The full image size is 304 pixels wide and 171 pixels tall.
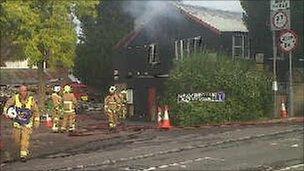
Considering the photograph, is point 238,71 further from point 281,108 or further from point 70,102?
point 70,102

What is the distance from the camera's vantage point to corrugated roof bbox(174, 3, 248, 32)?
30.4 m

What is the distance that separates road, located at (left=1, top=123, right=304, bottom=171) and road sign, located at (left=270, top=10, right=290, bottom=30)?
5449 mm

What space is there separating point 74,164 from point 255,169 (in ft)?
12.1

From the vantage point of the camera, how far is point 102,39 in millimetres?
44219

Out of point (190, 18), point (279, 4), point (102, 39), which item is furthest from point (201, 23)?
point (102, 39)

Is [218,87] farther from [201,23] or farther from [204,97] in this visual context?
[201,23]

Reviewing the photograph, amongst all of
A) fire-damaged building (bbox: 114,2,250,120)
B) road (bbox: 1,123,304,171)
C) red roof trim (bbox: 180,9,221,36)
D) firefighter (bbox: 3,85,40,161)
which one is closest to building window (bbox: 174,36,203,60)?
fire-damaged building (bbox: 114,2,250,120)

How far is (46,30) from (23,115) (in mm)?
19650

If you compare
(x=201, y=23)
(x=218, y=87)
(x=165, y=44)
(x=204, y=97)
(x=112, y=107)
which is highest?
(x=201, y=23)

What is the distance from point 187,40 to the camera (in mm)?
31578

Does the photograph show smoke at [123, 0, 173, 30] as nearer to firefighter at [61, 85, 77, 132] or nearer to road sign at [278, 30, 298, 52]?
road sign at [278, 30, 298, 52]

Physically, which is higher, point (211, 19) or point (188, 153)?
point (211, 19)

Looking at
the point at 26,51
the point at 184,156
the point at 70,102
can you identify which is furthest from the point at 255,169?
the point at 26,51

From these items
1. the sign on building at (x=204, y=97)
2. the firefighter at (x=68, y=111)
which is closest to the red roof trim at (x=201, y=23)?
the sign on building at (x=204, y=97)
